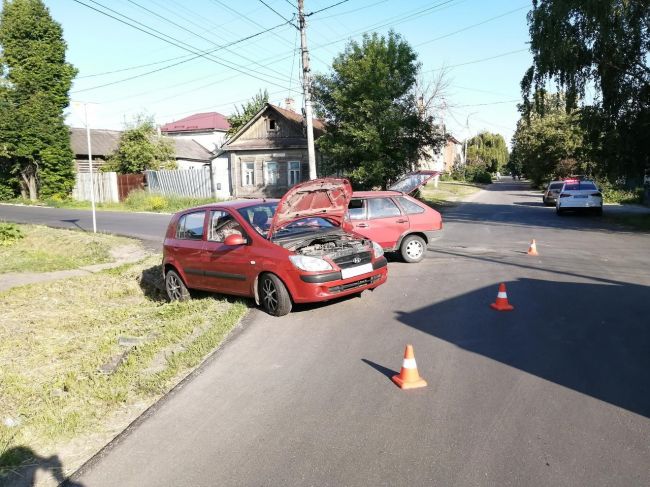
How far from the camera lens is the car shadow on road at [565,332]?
15.3 feet

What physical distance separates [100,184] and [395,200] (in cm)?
2958

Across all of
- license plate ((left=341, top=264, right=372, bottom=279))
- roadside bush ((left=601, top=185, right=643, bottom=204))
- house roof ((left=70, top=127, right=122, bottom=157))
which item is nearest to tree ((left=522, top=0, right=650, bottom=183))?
roadside bush ((left=601, top=185, right=643, bottom=204))

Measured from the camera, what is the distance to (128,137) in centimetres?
3731

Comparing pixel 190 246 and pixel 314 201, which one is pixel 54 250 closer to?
pixel 190 246

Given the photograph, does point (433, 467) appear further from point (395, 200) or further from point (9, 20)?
point (9, 20)

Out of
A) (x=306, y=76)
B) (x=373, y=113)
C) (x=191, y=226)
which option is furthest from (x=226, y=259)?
(x=373, y=113)

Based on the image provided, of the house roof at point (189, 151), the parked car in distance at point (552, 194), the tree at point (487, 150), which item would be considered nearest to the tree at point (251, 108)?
the house roof at point (189, 151)

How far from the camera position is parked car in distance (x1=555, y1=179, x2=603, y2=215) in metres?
23.4

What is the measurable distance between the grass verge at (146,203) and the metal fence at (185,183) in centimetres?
130

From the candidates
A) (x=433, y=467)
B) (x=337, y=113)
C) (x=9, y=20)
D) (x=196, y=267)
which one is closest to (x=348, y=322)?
(x=196, y=267)

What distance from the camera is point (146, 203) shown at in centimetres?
3022

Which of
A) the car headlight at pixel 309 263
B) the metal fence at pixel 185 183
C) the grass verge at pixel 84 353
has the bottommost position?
the grass verge at pixel 84 353

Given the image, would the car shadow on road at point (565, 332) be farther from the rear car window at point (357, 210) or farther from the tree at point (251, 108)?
the tree at point (251, 108)

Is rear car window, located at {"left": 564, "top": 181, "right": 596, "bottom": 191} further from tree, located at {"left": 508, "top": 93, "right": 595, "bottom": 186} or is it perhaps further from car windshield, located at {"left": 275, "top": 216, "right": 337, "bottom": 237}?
tree, located at {"left": 508, "top": 93, "right": 595, "bottom": 186}
